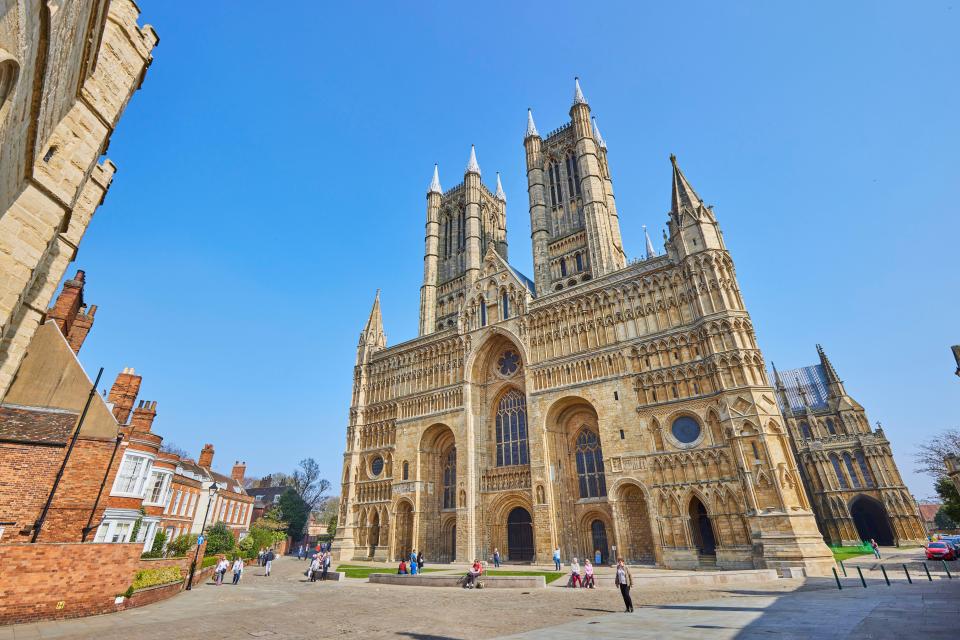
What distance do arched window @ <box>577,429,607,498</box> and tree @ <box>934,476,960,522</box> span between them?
25550 millimetres

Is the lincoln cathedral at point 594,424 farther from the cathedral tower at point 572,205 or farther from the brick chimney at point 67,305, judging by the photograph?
the brick chimney at point 67,305

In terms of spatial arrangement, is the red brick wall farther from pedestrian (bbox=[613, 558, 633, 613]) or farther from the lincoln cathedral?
the lincoln cathedral

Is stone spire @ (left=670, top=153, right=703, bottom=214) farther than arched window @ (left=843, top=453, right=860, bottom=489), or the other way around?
arched window @ (left=843, top=453, right=860, bottom=489)

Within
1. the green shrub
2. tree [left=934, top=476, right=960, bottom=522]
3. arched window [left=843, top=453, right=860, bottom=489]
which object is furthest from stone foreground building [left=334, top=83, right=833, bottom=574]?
arched window [left=843, top=453, right=860, bottom=489]

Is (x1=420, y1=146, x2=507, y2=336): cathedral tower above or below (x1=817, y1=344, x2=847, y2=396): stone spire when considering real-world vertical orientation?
above

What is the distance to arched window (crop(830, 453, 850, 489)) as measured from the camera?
141ft

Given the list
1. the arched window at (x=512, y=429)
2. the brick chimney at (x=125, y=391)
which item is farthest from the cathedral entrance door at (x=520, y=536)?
the brick chimney at (x=125, y=391)

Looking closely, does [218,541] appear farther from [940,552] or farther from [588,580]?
[940,552]

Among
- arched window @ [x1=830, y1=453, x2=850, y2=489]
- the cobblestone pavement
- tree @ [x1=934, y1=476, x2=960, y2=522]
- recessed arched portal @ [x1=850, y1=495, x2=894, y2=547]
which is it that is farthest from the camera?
arched window @ [x1=830, y1=453, x2=850, y2=489]

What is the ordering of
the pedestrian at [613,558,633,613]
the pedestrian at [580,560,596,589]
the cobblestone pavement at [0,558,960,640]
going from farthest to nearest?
the pedestrian at [580,560,596,589], the pedestrian at [613,558,633,613], the cobblestone pavement at [0,558,960,640]

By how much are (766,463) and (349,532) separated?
29.9m

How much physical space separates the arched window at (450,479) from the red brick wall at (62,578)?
22695 mm

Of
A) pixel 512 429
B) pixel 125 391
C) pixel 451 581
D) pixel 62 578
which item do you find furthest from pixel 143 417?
pixel 512 429

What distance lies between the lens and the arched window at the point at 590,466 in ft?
87.9
